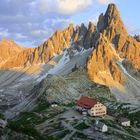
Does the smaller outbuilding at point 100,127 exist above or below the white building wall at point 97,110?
below

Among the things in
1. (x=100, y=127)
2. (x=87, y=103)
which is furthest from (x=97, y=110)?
(x=100, y=127)

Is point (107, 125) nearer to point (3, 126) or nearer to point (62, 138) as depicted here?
point (62, 138)

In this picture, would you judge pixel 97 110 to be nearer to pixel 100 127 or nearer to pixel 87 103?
pixel 87 103

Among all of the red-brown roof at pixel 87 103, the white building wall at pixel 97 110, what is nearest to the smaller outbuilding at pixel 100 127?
the white building wall at pixel 97 110

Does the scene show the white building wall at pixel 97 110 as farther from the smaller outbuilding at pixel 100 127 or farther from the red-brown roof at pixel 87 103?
the smaller outbuilding at pixel 100 127

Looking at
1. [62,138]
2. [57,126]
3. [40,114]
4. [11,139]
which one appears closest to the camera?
[11,139]

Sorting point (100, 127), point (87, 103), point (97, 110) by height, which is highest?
point (87, 103)

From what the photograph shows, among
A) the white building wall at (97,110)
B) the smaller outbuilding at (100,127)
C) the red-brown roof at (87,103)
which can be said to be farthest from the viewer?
the red-brown roof at (87,103)

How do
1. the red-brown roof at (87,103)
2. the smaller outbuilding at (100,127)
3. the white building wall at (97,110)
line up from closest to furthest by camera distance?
1. the smaller outbuilding at (100,127)
2. the white building wall at (97,110)
3. the red-brown roof at (87,103)

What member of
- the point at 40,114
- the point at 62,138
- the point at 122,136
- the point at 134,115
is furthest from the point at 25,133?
the point at 134,115

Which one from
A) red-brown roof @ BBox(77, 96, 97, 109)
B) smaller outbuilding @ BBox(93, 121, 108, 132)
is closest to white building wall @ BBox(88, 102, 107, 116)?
red-brown roof @ BBox(77, 96, 97, 109)

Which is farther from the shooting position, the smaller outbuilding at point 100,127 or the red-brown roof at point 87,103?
the red-brown roof at point 87,103
